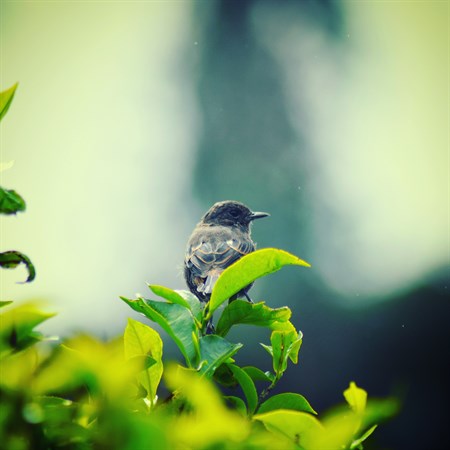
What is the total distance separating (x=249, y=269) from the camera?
966mm

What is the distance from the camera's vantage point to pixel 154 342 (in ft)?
2.85

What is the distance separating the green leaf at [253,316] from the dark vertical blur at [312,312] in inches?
401

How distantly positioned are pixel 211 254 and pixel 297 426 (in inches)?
131

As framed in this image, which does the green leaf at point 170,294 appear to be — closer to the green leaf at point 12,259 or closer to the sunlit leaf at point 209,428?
the green leaf at point 12,259

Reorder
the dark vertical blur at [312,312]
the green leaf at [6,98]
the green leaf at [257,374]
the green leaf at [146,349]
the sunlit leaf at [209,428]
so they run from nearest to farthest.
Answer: the sunlit leaf at [209,428] < the green leaf at [6,98] < the green leaf at [146,349] < the green leaf at [257,374] < the dark vertical blur at [312,312]

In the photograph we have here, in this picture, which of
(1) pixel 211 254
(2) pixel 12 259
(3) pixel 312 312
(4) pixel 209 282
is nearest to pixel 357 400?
(2) pixel 12 259

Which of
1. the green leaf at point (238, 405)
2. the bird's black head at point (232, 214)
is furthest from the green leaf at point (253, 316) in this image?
the bird's black head at point (232, 214)

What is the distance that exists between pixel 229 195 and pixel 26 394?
15745mm

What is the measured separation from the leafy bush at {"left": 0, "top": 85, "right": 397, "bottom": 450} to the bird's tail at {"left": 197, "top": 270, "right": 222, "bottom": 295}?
255 centimetres

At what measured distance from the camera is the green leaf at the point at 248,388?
956 mm

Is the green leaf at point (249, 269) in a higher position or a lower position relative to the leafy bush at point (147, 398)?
higher

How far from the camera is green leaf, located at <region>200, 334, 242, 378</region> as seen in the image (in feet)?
2.88

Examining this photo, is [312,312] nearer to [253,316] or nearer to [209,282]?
[209,282]

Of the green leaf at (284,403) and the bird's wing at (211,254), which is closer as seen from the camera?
the green leaf at (284,403)
